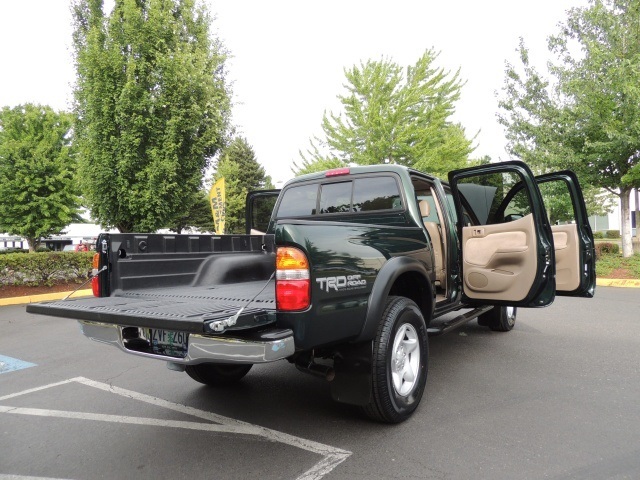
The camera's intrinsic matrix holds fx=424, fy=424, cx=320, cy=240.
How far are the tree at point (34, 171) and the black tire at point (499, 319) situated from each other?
915 inches

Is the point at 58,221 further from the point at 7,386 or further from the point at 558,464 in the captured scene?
the point at 558,464

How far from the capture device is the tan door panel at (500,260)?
413 cm

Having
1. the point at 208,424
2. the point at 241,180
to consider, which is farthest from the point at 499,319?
the point at 241,180

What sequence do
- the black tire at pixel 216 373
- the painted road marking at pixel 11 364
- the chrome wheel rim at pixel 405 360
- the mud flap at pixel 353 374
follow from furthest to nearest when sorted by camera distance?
the painted road marking at pixel 11 364, the black tire at pixel 216 373, the chrome wheel rim at pixel 405 360, the mud flap at pixel 353 374

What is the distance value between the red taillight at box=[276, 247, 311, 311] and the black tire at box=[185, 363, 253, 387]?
5.74ft

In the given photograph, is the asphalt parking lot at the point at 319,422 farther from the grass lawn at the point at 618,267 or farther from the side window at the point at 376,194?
the grass lawn at the point at 618,267

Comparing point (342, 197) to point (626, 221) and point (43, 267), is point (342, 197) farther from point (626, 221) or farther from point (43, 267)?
point (626, 221)

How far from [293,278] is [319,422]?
144 centimetres

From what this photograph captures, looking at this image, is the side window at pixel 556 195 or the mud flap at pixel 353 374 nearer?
the mud flap at pixel 353 374

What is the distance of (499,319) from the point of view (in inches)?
237

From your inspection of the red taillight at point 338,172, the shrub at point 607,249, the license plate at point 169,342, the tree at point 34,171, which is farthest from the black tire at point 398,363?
the tree at point 34,171

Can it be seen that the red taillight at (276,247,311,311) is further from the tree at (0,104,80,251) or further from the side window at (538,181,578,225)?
the tree at (0,104,80,251)

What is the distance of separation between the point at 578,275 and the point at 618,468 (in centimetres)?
269

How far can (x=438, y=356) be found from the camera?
197 inches
